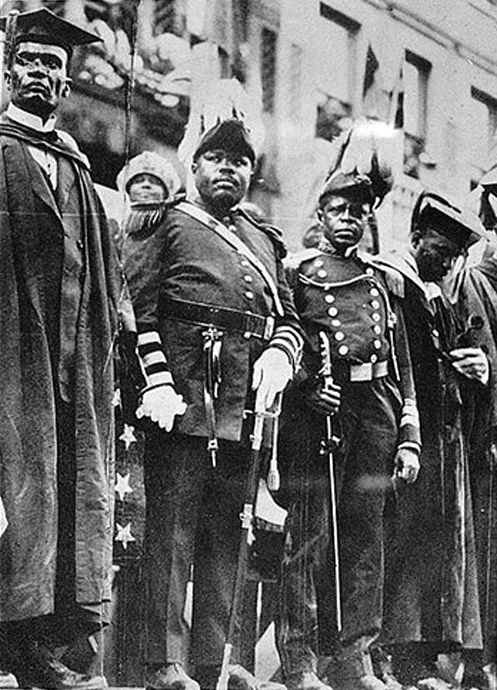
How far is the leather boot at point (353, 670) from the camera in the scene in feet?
22.6

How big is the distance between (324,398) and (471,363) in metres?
1.03

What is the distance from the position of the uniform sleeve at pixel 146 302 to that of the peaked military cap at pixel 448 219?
1.57 meters

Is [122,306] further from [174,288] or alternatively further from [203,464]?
[203,464]

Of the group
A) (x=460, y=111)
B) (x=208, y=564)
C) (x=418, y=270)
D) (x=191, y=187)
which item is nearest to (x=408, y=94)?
(x=460, y=111)

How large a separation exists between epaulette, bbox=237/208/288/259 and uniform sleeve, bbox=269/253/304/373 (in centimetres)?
5

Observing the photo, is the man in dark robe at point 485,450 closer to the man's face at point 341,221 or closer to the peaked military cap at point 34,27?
the man's face at point 341,221

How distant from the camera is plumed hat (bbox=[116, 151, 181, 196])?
653 cm

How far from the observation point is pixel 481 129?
7.84 meters

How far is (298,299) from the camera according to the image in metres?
7.06

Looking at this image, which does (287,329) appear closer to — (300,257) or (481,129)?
(300,257)

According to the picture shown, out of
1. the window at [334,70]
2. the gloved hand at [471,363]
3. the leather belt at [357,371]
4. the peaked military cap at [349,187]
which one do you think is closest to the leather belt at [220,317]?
the leather belt at [357,371]

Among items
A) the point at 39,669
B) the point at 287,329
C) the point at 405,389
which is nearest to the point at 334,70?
the point at 287,329

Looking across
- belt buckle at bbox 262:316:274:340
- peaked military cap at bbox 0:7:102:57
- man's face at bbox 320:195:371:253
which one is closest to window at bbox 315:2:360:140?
man's face at bbox 320:195:371:253

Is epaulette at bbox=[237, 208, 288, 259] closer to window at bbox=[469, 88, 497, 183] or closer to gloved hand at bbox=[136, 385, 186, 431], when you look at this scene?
gloved hand at bbox=[136, 385, 186, 431]
